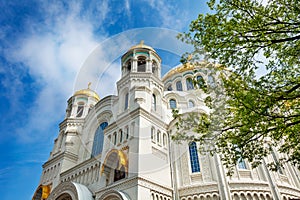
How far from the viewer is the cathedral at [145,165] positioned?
48.6ft

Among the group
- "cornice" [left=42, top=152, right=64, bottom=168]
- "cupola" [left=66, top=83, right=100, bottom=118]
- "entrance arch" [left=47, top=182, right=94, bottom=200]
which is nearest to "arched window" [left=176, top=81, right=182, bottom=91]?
"cupola" [left=66, top=83, right=100, bottom=118]

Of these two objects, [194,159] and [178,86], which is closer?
[194,159]

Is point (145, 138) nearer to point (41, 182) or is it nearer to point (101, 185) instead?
point (101, 185)

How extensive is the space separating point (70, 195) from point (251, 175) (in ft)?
46.9

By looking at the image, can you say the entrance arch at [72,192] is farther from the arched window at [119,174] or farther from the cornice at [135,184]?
the arched window at [119,174]

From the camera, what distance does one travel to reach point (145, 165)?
14914 millimetres

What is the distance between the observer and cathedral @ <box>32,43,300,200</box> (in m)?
14.8

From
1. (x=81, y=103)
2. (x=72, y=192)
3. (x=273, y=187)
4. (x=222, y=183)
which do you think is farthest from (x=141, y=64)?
(x=273, y=187)

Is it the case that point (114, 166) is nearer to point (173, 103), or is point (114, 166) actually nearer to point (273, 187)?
point (273, 187)

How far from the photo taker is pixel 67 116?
1196 inches

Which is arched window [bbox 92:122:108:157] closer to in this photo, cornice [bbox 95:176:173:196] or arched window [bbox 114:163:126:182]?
arched window [bbox 114:163:126:182]

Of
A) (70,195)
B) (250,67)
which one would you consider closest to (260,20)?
(250,67)

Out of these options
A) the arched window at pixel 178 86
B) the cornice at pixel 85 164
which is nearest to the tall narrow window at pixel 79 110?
the cornice at pixel 85 164

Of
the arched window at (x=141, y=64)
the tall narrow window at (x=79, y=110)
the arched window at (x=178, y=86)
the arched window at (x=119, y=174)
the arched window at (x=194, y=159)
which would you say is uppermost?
the arched window at (x=178, y=86)
